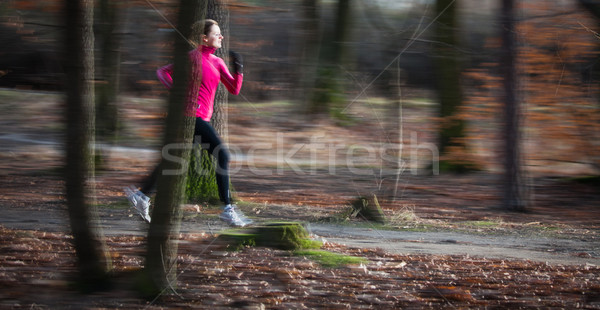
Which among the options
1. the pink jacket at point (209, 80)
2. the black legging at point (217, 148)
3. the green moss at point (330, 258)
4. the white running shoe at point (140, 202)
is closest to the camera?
the green moss at point (330, 258)

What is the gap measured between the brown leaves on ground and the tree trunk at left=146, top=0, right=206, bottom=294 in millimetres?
229

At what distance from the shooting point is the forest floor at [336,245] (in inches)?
171

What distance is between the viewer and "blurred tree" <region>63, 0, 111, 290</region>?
4.02 metres

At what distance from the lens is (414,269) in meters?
5.31

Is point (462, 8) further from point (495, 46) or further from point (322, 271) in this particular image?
point (322, 271)

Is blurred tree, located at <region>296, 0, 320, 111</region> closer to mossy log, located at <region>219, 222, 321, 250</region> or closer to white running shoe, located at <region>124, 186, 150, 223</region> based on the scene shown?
white running shoe, located at <region>124, 186, 150, 223</region>

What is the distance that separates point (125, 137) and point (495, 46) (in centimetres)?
1089

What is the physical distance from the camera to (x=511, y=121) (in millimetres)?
10219

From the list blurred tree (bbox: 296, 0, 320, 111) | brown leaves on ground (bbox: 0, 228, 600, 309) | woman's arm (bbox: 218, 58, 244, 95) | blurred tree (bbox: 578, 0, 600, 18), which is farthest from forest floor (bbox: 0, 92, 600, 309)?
blurred tree (bbox: 296, 0, 320, 111)

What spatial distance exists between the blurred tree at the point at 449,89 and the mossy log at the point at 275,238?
19.5 feet

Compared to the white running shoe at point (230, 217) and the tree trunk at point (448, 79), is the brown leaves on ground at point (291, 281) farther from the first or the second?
the tree trunk at point (448, 79)

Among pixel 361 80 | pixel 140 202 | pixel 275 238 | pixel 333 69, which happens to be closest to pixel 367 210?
pixel 275 238

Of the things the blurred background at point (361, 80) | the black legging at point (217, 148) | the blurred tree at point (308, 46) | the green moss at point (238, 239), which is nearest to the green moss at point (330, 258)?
the green moss at point (238, 239)

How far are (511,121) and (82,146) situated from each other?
7829 millimetres
